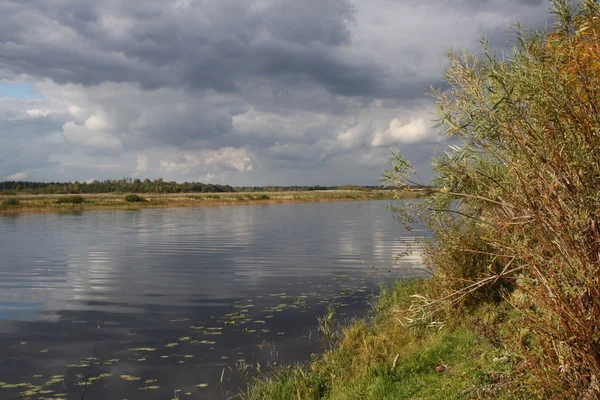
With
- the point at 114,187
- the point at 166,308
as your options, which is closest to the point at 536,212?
the point at 166,308

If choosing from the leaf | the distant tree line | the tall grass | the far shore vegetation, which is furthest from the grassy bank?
the distant tree line

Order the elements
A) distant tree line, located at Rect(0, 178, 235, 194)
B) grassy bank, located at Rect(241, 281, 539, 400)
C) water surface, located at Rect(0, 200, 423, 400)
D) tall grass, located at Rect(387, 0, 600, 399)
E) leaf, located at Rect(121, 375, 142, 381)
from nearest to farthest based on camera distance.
A: tall grass, located at Rect(387, 0, 600, 399) < grassy bank, located at Rect(241, 281, 539, 400) < leaf, located at Rect(121, 375, 142, 381) < water surface, located at Rect(0, 200, 423, 400) < distant tree line, located at Rect(0, 178, 235, 194)

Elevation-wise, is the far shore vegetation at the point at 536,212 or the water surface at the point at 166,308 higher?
the far shore vegetation at the point at 536,212

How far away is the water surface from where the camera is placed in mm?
10820

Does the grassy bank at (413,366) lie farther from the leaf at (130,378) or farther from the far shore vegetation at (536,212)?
the leaf at (130,378)

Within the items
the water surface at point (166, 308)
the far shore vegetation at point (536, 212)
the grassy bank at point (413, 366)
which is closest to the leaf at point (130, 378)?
the water surface at point (166, 308)

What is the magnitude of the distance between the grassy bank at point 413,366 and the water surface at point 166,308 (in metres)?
1.17

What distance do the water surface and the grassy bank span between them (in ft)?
3.85

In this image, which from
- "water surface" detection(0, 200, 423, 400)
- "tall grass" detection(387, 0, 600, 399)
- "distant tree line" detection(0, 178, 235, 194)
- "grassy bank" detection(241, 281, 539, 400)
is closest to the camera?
"tall grass" detection(387, 0, 600, 399)

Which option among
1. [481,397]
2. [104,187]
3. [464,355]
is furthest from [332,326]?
[104,187]

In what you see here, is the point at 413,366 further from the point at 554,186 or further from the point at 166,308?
the point at 166,308

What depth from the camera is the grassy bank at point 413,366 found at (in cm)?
696

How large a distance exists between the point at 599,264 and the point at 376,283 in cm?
1588

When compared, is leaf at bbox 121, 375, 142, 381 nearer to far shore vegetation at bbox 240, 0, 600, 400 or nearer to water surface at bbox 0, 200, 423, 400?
water surface at bbox 0, 200, 423, 400
